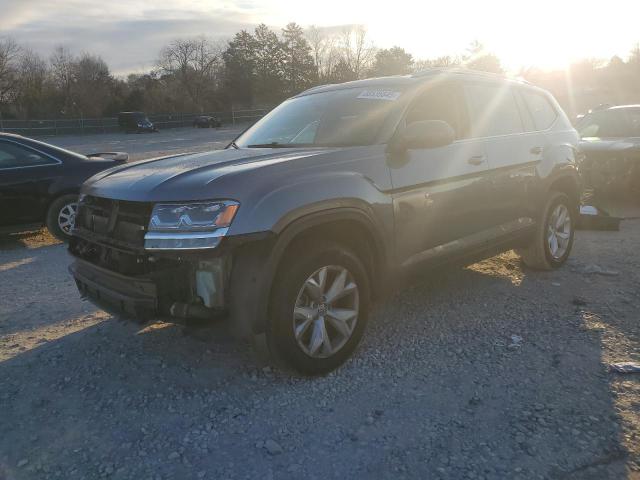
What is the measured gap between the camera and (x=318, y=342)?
3.38m

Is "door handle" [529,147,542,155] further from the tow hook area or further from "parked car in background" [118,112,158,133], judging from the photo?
"parked car in background" [118,112,158,133]

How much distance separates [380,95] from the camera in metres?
4.23

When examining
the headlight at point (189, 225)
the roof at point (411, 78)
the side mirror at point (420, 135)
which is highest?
the roof at point (411, 78)

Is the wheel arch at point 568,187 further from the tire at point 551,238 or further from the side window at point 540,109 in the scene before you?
the side window at point 540,109

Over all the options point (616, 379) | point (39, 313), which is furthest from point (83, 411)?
point (616, 379)

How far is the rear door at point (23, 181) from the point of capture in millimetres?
7164

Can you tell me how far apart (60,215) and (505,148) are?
233 inches

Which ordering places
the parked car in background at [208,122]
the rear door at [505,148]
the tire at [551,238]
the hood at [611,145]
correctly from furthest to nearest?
the parked car in background at [208,122] → the hood at [611,145] → the tire at [551,238] → the rear door at [505,148]

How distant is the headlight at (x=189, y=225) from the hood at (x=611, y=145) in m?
8.50

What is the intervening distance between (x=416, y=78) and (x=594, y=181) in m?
6.60

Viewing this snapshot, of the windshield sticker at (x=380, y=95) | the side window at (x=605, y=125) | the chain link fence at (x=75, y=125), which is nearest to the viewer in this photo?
the windshield sticker at (x=380, y=95)

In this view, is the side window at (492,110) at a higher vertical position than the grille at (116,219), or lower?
higher

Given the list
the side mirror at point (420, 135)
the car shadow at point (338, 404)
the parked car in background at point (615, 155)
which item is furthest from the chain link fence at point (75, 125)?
the car shadow at point (338, 404)

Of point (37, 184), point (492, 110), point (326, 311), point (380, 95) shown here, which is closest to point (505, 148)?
point (492, 110)
